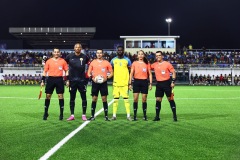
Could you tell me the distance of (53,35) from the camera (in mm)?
57500

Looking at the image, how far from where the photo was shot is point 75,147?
6.59 metres

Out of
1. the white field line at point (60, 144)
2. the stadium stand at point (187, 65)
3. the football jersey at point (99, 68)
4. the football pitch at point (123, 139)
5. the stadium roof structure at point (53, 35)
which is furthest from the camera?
the stadium roof structure at point (53, 35)

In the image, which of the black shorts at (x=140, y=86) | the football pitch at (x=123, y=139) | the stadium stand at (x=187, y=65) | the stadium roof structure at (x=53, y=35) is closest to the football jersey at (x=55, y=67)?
the football pitch at (x=123, y=139)

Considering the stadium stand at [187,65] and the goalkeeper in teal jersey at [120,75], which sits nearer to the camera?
the goalkeeper in teal jersey at [120,75]

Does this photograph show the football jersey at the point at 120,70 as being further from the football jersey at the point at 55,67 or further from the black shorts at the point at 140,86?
the football jersey at the point at 55,67

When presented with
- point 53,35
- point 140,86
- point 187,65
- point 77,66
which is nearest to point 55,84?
point 77,66

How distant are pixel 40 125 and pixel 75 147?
10.4ft

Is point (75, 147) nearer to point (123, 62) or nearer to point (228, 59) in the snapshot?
point (123, 62)

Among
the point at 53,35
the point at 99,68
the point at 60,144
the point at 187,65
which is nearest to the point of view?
the point at 60,144

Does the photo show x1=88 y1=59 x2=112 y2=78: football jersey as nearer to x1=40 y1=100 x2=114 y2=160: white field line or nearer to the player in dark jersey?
the player in dark jersey

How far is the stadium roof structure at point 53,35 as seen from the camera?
5441 centimetres

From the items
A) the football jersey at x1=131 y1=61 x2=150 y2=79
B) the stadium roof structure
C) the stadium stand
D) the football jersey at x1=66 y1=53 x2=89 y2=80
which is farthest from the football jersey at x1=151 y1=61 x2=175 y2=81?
the stadium roof structure

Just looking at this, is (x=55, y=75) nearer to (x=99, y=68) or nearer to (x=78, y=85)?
(x=78, y=85)

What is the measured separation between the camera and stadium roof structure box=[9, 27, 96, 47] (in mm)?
54406
